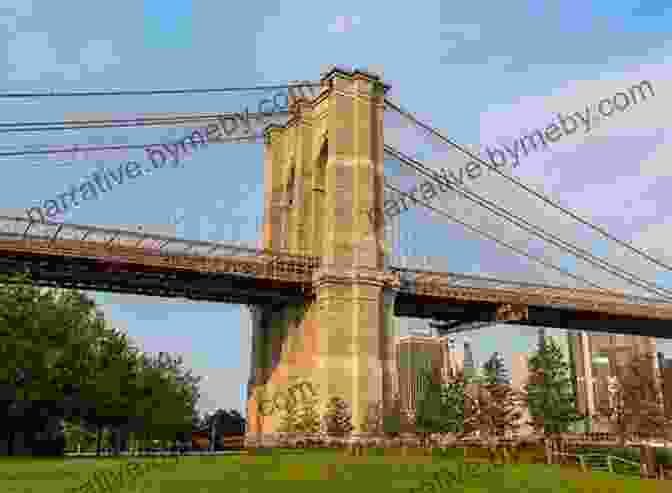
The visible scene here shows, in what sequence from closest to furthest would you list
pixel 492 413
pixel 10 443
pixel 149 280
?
pixel 10 443
pixel 492 413
pixel 149 280

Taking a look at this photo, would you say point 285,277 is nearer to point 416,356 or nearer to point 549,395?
point 549,395

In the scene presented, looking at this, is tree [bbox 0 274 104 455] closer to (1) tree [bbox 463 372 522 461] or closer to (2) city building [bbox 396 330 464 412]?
(1) tree [bbox 463 372 522 461]

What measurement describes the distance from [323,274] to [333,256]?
Answer: 5.95 feet

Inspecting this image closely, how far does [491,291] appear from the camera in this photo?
65.3 m

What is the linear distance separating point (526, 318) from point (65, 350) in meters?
42.6

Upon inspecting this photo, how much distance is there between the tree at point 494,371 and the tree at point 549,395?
9.58 ft

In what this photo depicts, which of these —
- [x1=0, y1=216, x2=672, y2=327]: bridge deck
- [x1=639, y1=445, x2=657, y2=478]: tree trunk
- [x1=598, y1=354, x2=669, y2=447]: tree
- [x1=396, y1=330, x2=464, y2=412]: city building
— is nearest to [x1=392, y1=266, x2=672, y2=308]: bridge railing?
[x1=0, y1=216, x2=672, y2=327]: bridge deck

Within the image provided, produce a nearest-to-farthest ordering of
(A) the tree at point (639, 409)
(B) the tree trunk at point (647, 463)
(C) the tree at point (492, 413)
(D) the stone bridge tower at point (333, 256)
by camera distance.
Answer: (B) the tree trunk at point (647, 463), (A) the tree at point (639, 409), (C) the tree at point (492, 413), (D) the stone bridge tower at point (333, 256)

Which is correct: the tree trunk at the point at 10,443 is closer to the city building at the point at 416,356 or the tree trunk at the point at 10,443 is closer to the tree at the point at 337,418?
the tree at the point at 337,418

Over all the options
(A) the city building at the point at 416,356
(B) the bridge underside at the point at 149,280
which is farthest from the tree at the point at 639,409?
(A) the city building at the point at 416,356

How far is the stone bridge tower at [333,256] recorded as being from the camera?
176 ft

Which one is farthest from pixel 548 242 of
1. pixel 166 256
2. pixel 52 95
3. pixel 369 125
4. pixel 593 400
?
pixel 593 400

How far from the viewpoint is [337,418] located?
160 ft

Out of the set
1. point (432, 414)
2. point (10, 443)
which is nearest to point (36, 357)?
point (10, 443)
